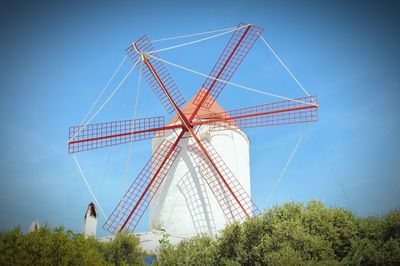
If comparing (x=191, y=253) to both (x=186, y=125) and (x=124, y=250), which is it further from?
(x=186, y=125)

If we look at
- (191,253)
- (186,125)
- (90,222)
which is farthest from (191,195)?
(90,222)

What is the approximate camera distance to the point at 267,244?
855 centimetres

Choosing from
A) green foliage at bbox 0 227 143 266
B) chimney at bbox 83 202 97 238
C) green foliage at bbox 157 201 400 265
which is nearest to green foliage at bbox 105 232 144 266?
green foliage at bbox 157 201 400 265

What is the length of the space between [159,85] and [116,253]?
19.7 ft

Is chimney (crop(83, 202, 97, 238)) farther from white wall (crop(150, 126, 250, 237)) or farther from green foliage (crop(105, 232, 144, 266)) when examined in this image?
white wall (crop(150, 126, 250, 237))

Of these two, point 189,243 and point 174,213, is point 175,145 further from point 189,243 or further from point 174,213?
point 189,243

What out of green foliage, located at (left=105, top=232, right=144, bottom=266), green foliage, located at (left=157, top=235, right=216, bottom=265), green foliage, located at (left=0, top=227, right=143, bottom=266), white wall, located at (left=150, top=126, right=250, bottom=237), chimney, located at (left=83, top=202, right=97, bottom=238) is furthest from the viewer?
white wall, located at (left=150, top=126, right=250, bottom=237)

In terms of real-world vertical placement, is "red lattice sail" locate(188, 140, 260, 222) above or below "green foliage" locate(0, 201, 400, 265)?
above

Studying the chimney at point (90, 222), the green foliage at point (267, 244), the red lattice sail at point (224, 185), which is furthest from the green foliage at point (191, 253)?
the chimney at point (90, 222)

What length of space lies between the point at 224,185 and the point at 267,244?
11.7 ft

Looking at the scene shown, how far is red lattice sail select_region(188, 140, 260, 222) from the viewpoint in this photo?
11.6 m

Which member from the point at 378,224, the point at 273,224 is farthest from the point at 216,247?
the point at 378,224

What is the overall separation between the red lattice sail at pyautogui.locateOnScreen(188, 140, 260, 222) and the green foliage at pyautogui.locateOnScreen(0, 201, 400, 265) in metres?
1.86

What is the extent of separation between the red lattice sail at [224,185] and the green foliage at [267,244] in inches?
73.2
